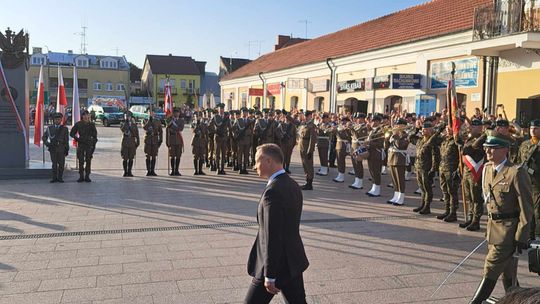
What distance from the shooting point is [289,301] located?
3740 millimetres

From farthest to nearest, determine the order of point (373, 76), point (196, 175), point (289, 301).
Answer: point (373, 76) < point (196, 175) < point (289, 301)

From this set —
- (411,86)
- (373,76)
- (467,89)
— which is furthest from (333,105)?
(467,89)

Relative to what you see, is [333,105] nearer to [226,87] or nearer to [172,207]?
[172,207]

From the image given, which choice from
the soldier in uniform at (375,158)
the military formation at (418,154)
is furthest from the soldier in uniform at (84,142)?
the soldier in uniform at (375,158)

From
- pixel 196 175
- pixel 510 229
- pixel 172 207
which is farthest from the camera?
pixel 196 175

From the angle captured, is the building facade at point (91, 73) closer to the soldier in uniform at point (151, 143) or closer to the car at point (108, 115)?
the car at point (108, 115)

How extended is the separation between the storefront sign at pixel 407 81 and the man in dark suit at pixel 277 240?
16819 mm

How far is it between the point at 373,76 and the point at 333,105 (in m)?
4.23

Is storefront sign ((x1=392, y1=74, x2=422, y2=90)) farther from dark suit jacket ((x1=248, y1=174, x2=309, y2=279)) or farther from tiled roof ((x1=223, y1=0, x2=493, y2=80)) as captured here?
dark suit jacket ((x1=248, y1=174, x2=309, y2=279))

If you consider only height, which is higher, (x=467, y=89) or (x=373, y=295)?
(x=467, y=89)

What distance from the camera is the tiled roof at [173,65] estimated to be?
7700 centimetres

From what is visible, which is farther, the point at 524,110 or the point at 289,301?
the point at 524,110

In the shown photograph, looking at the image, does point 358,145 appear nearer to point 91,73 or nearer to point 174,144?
point 174,144

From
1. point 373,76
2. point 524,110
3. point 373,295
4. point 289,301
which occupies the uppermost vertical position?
point 373,76
